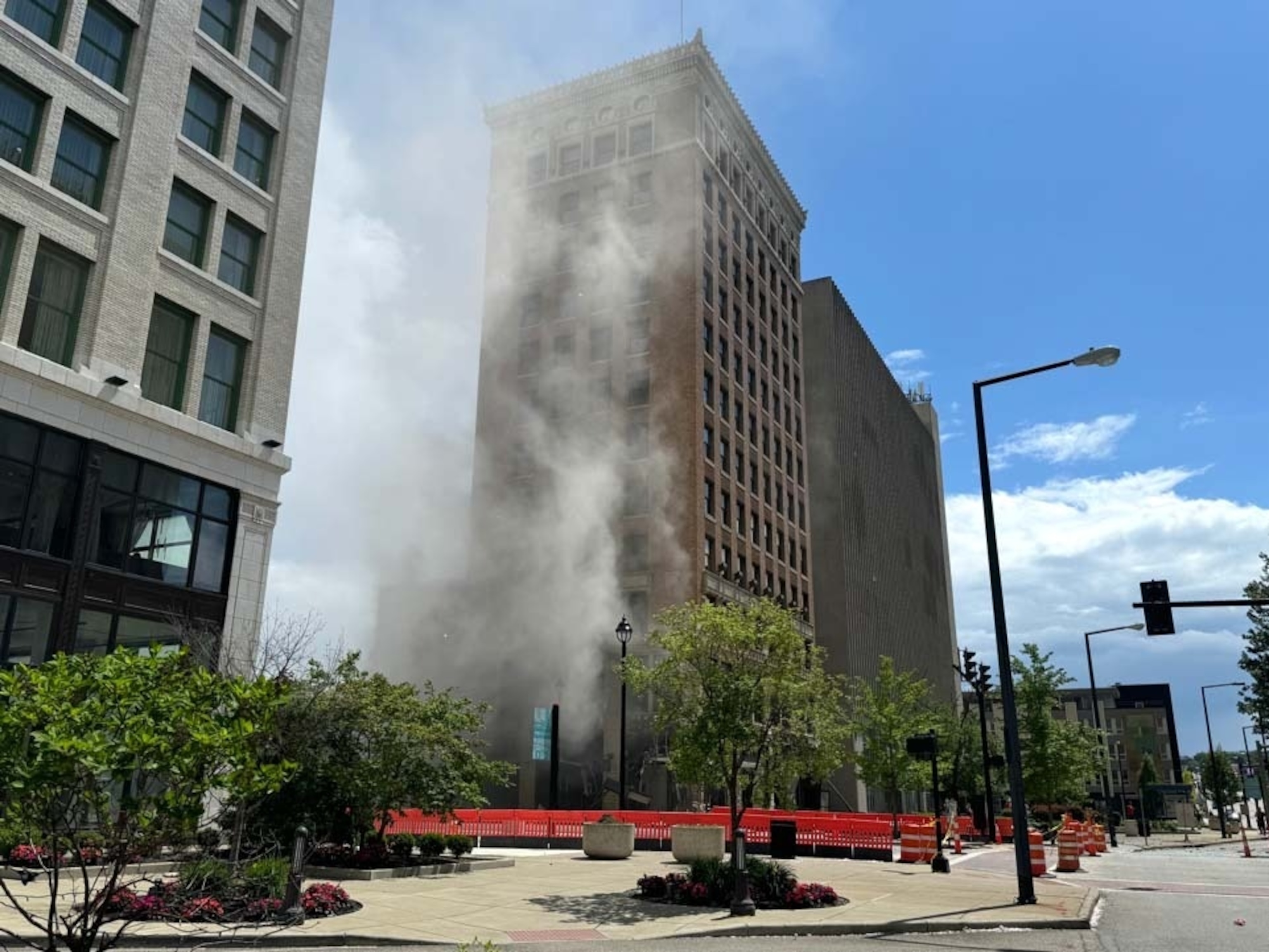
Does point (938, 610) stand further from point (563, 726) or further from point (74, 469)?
point (74, 469)

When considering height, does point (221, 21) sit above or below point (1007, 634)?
above

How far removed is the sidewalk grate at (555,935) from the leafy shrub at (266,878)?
2.59 metres

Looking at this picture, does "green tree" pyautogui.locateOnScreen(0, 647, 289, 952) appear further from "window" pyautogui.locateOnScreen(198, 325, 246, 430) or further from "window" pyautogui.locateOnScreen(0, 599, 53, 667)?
"window" pyautogui.locateOnScreen(198, 325, 246, 430)

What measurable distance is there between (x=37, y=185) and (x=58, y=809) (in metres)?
18.0

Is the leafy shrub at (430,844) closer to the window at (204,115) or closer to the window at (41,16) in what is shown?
the window at (204,115)

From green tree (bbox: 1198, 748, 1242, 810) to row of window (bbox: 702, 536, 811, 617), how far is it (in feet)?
97.7

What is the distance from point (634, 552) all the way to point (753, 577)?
858 cm

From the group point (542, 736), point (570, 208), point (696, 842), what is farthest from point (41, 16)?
point (570, 208)

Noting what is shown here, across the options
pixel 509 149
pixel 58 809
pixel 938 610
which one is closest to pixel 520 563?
pixel 509 149

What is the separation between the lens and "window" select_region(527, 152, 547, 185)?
56.2 metres

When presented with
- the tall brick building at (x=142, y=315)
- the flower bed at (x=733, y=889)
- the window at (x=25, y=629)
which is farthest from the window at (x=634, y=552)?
the flower bed at (x=733, y=889)

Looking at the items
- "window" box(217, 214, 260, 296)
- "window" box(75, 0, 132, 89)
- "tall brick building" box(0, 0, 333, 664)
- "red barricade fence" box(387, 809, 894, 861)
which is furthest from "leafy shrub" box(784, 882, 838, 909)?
"window" box(75, 0, 132, 89)

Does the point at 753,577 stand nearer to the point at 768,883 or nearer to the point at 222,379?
the point at 222,379

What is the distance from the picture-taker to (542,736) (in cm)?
4466
